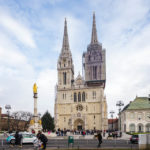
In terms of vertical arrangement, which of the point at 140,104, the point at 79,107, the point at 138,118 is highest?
the point at 140,104

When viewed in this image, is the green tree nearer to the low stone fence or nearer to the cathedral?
the cathedral

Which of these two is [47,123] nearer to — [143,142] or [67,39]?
[67,39]

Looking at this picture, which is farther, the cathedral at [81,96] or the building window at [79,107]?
the building window at [79,107]

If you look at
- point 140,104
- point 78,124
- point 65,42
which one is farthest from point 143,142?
point 65,42

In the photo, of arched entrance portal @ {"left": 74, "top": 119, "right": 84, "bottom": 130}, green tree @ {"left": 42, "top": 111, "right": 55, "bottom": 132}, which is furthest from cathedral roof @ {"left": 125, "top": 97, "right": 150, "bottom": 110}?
green tree @ {"left": 42, "top": 111, "right": 55, "bottom": 132}

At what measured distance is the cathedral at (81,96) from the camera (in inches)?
2635

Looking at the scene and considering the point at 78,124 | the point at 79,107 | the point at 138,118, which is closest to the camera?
the point at 138,118

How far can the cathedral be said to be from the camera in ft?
220

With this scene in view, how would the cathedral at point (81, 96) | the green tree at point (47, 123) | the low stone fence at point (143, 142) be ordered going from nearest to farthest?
the low stone fence at point (143, 142), the cathedral at point (81, 96), the green tree at point (47, 123)

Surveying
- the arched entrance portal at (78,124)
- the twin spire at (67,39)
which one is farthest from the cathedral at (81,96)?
the twin spire at (67,39)

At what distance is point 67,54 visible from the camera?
77125 millimetres

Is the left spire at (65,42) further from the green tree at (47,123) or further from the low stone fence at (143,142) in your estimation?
the low stone fence at (143,142)

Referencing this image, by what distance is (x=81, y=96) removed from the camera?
69.6m

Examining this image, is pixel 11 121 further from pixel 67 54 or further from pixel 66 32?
pixel 66 32
